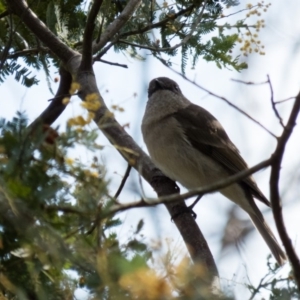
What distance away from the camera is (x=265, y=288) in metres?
3.11

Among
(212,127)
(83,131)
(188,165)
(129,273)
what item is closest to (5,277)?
(83,131)

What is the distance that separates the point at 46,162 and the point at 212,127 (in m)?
4.23

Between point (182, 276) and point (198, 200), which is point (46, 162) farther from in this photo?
point (198, 200)

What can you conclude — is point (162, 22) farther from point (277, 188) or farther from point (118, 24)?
point (277, 188)

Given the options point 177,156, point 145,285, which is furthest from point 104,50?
point 145,285

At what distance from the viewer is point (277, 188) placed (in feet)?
9.05

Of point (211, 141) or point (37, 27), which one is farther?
point (211, 141)

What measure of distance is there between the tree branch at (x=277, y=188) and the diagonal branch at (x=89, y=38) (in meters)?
2.12

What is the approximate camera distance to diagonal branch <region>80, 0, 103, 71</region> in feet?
14.6

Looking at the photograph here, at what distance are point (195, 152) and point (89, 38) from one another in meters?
1.83

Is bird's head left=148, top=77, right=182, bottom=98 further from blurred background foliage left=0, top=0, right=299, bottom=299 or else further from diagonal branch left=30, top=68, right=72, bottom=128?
blurred background foliage left=0, top=0, right=299, bottom=299

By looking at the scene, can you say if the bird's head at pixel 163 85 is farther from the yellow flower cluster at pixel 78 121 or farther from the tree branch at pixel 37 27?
the yellow flower cluster at pixel 78 121

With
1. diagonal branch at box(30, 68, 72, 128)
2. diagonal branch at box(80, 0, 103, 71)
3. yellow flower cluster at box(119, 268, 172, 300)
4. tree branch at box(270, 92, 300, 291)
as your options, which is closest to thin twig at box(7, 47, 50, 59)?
diagonal branch at box(30, 68, 72, 128)

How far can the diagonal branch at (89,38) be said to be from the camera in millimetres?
4441
